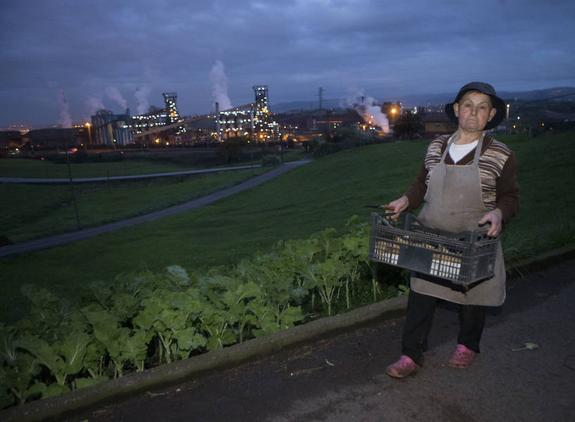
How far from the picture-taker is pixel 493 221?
2.96m

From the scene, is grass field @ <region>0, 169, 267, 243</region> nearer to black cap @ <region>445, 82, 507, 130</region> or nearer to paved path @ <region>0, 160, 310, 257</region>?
paved path @ <region>0, 160, 310, 257</region>

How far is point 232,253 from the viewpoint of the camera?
1358 centimetres

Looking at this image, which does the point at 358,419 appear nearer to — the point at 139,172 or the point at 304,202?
the point at 304,202

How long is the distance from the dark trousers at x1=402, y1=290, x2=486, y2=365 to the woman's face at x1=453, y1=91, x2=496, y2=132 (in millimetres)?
1235

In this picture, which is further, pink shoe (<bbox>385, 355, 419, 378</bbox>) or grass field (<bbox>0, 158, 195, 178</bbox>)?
grass field (<bbox>0, 158, 195, 178</bbox>)

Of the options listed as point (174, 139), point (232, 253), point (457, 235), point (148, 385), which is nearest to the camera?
point (457, 235)

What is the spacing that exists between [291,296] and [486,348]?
1.73 meters

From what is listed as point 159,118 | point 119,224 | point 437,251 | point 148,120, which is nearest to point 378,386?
point 437,251

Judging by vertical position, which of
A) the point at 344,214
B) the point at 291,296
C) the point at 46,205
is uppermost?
the point at 291,296

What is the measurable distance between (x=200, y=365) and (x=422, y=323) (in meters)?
1.68

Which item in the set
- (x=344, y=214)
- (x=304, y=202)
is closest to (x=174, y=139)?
(x=304, y=202)

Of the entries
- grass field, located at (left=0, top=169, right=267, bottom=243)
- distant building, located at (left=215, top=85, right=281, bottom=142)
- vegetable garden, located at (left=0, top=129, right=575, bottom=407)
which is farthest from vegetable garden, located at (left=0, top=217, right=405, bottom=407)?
distant building, located at (left=215, top=85, right=281, bottom=142)

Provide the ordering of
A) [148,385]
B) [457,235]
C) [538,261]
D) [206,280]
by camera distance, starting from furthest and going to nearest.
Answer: [538,261] → [206,280] → [148,385] → [457,235]

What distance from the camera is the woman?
316 cm
